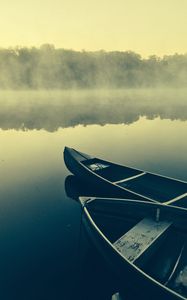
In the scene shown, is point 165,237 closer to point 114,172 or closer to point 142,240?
point 142,240

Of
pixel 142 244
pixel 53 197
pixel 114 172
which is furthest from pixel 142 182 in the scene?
Result: pixel 142 244

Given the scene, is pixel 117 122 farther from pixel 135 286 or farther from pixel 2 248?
pixel 135 286

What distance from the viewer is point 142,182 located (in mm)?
19047

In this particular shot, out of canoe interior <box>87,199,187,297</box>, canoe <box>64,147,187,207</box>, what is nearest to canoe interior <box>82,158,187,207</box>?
canoe <box>64,147,187,207</box>

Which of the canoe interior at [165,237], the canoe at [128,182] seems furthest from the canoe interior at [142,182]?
the canoe interior at [165,237]

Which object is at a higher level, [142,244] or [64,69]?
[64,69]

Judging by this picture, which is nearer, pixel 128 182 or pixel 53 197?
pixel 53 197

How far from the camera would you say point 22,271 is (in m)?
11.8

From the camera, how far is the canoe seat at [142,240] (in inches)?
421

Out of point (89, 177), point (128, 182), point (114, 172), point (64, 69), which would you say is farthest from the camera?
point (64, 69)

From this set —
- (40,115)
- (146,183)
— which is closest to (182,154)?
(146,183)

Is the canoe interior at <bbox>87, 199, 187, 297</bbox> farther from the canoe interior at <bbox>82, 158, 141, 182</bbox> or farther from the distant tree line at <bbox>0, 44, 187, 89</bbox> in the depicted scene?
the distant tree line at <bbox>0, 44, 187, 89</bbox>

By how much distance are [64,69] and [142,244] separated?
166 meters

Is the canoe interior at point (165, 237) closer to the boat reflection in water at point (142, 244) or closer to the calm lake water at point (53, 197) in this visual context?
the boat reflection in water at point (142, 244)
